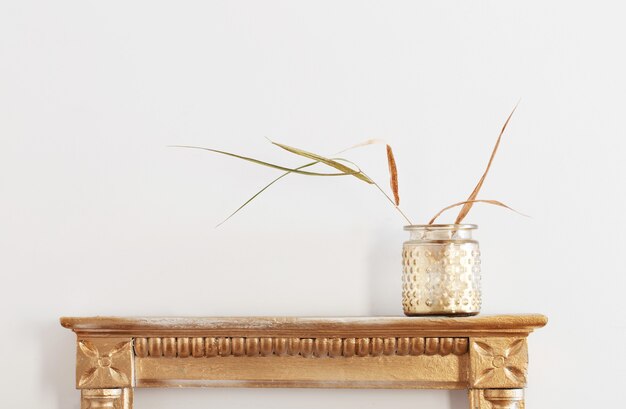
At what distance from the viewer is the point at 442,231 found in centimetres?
103

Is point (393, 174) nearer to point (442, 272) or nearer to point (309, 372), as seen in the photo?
point (442, 272)

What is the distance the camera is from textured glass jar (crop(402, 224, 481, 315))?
1.02 meters

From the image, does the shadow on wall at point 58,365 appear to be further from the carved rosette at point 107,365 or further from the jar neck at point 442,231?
the jar neck at point 442,231

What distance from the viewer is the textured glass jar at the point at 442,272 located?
1017 millimetres

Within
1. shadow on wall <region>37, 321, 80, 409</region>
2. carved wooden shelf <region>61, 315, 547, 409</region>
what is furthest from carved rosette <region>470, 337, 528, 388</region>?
shadow on wall <region>37, 321, 80, 409</region>

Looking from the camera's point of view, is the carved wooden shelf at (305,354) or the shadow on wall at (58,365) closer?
the carved wooden shelf at (305,354)

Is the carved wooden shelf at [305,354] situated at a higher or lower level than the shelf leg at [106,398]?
higher

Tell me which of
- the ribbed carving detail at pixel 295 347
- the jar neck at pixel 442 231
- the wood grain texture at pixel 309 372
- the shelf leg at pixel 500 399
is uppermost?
the jar neck at pixel 442 231

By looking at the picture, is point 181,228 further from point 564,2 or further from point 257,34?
point 564,2

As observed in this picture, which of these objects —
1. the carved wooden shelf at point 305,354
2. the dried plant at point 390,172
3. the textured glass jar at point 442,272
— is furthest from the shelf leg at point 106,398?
the textured glass jar at point 442,272

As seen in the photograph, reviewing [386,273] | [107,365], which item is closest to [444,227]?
[386,273]

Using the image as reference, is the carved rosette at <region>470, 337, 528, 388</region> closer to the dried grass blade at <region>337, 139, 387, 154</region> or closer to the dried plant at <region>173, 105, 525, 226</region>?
the dried plant at <region>173, 105, 525, 226</region>

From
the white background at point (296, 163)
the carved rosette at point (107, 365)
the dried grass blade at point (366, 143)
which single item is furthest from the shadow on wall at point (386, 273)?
the carved rosette at point (107, 365)

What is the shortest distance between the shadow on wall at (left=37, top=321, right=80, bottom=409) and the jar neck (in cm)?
51
